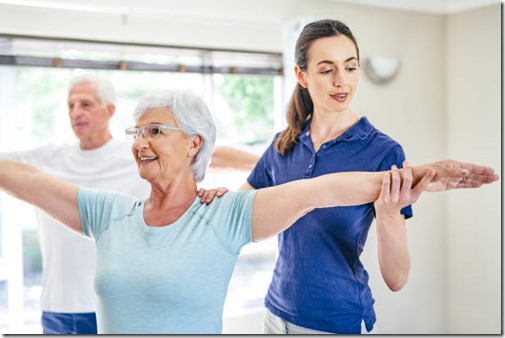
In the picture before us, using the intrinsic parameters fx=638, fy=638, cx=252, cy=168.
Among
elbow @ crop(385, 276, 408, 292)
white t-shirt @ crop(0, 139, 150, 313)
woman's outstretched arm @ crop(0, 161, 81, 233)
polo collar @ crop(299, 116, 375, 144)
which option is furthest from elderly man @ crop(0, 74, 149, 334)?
elbow @ crop(385, 276, 408, 292)

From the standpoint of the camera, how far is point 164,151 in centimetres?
157

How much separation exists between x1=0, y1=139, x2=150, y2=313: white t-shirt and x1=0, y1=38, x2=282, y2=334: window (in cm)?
Answer: 21

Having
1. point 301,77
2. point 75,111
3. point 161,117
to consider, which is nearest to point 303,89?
point 301,77

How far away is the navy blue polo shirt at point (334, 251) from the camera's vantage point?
1741mm

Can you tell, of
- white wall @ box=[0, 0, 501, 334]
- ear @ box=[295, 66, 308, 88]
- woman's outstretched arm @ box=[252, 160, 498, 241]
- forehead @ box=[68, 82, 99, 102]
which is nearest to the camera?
woman's outstretched arm @ box=[252, 160, 498, 241]

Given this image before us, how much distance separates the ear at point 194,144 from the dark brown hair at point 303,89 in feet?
1.23

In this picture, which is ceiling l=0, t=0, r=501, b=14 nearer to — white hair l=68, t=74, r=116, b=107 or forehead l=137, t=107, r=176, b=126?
white hair l=68, t=74, r=116, b=107

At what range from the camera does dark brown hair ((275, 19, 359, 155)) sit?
179 centimetres

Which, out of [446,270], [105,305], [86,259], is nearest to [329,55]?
[105,305]

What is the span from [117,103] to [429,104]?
1.26 meters

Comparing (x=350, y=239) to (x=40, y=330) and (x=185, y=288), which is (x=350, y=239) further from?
(x=40, y=330)

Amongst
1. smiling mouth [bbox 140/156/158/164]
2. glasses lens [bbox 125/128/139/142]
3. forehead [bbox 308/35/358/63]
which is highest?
forehead [bbox 308/35/358/63]

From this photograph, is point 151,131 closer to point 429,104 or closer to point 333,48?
point 333,48

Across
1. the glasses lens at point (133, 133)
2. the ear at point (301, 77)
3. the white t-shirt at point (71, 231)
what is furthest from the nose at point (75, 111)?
the ear at point (301, 77)
